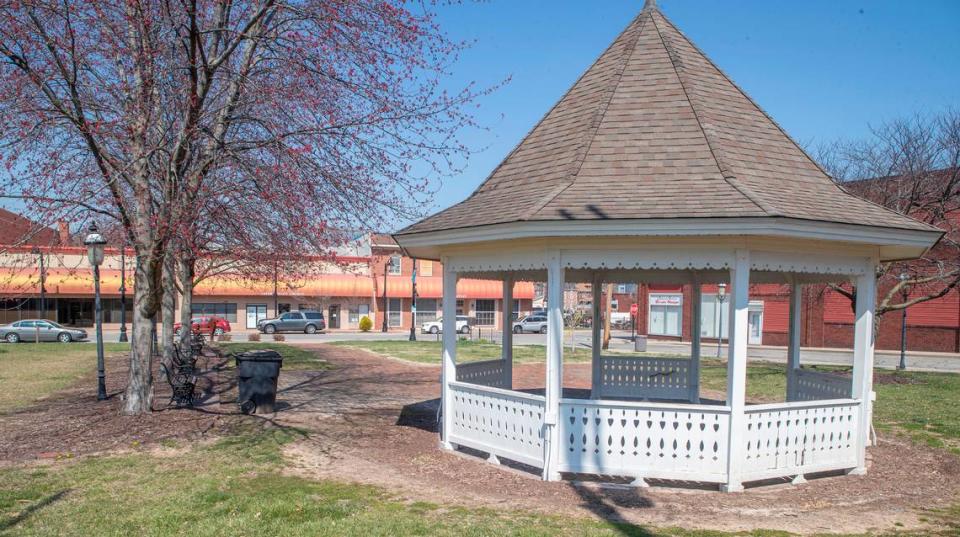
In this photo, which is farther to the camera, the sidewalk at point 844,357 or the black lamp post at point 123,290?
the sidewalk at point 844,357

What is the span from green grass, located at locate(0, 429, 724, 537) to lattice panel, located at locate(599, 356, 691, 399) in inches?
288

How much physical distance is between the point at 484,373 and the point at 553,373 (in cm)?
336

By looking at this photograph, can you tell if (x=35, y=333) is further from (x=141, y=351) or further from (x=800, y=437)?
(x=800, y=437)

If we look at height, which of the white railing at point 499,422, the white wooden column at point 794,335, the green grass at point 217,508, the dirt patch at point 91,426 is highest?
the white wooden column at point 794,335

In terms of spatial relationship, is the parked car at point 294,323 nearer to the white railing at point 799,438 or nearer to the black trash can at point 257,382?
the black trash can at point 257,382

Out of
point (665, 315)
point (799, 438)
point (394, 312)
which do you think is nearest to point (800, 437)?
point (799, 438)

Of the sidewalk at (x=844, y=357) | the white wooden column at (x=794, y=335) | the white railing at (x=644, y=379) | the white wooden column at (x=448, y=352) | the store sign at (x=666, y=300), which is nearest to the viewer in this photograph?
the white wooden column at (x=448, y=352)

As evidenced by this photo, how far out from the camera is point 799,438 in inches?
337

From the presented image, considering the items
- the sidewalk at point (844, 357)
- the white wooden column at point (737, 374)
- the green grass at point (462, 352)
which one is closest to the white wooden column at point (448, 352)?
the white wooden column at point (737, 374)

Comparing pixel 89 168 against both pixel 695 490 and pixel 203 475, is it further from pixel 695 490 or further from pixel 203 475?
pixel 695 490

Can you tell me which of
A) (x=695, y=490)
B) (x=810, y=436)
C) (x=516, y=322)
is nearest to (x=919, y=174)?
(x=810, y=436)

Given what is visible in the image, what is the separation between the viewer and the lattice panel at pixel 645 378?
13969 mm

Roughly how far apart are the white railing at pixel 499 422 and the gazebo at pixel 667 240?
2 cm

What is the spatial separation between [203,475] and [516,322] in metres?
51.6
